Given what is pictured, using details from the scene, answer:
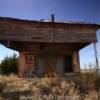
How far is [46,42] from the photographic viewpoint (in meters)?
17.5

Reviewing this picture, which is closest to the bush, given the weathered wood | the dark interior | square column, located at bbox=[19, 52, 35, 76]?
square column, located at bbox=[19, 52, 35, 76]

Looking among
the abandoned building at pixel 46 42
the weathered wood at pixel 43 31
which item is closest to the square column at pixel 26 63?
the abandoned building at pixel 46 42

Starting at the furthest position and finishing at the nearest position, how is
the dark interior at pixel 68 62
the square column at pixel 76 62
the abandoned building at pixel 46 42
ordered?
the dark interior at pixel 68 62 → the square column at pixel 76 62 → the abandoned building at pixel 46 42

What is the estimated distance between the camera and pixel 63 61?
20.6m

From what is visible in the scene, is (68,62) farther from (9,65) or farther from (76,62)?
(9,65)

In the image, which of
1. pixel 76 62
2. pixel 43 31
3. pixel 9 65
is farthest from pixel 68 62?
pixel 9 65

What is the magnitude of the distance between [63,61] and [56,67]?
2.92 feet

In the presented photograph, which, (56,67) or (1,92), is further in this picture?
(56,67)

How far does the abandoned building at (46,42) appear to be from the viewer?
16922mm

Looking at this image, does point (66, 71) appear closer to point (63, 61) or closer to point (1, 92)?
point (63, 61)

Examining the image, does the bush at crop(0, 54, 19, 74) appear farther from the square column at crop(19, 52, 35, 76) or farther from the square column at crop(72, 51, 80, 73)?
the square column at crop(72, 51, 80, 73)

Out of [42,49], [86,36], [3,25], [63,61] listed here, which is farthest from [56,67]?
[3,25]

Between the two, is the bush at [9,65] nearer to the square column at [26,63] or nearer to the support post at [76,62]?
the square column at [26,63]

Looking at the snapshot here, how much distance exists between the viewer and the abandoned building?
55.5ft
